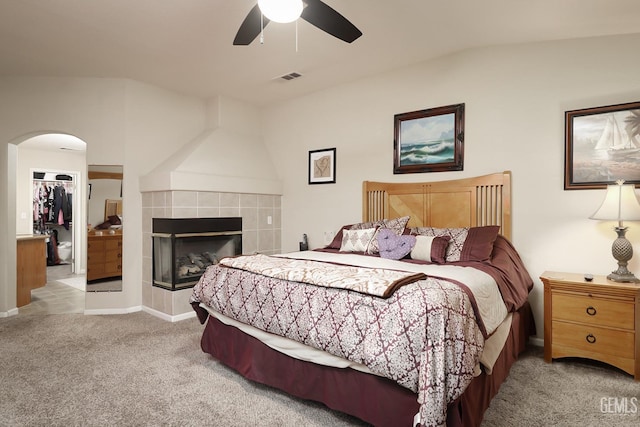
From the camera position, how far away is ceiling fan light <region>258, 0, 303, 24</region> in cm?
178

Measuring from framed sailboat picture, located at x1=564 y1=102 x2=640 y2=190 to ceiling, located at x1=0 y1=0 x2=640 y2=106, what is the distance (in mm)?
641

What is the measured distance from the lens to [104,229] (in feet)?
13.9

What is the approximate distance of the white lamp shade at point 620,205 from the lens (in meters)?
2.55

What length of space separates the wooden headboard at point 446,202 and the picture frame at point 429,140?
20 centimetres

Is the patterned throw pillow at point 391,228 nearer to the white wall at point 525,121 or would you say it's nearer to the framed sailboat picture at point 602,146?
the white wall at point 525,121

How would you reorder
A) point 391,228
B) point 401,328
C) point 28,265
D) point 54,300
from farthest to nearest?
1. point 54,300
2. point 28,265
3. point 391,228
4. point 401,328

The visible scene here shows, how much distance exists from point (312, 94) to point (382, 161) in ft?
4.80

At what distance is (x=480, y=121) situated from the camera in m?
3.47

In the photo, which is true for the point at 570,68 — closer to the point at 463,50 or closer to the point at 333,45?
the point at 463,50

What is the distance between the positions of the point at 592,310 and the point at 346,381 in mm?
1954

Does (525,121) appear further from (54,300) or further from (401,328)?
(54,300)

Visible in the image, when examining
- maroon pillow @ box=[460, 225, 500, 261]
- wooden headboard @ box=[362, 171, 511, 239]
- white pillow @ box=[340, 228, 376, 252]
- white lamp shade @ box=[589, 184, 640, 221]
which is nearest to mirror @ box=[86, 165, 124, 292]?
white pillow @ box=[340, 228, 376, 252]

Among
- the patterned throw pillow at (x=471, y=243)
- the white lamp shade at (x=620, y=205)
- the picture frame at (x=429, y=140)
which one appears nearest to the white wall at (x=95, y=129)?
the picture frame at (x=429, y=140)

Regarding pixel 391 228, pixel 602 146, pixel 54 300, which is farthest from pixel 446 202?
pixel 54 300
